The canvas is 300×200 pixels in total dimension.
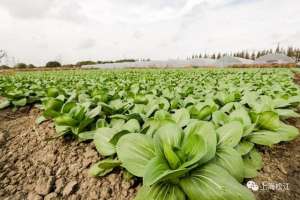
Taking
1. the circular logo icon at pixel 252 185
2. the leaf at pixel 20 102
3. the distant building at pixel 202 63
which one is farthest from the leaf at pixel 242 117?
the distant building at pixel 202 63

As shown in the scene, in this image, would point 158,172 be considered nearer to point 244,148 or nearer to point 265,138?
point 244,148

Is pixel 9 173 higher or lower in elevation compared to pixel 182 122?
lower

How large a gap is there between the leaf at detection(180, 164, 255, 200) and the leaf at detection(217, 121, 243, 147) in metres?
0.32

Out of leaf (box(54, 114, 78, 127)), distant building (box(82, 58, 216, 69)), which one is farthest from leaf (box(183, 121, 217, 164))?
distant building (box(82, 58, 216, 69))

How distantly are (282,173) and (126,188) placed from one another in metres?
1.17

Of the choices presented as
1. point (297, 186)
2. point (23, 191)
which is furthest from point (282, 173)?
point (23, 191)

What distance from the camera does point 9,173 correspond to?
79.8 inches

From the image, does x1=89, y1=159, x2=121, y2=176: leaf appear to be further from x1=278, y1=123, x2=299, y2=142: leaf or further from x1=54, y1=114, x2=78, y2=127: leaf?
x1=278, y1=123, x2=299, y2=142: leaf

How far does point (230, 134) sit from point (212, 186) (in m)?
0.51

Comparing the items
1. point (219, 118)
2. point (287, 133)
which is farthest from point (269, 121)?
point (219, 118)

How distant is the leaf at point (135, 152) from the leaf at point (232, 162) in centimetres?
40

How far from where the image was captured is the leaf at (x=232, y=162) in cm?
137

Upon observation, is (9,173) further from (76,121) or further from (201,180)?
(201,180)

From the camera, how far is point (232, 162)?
4.55 feet
